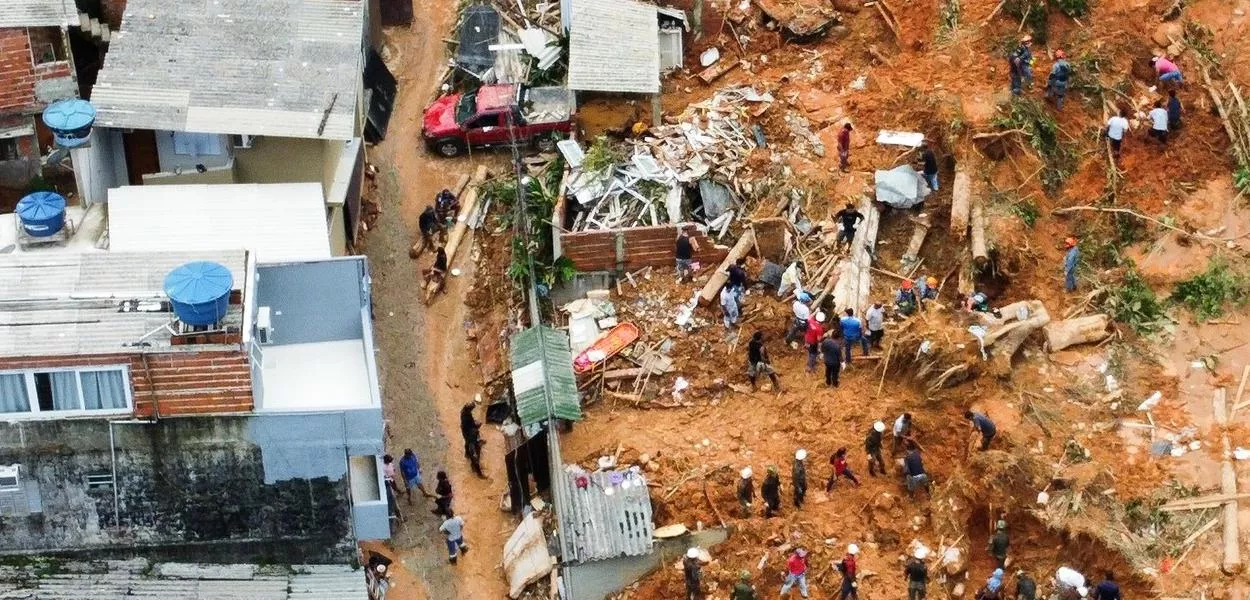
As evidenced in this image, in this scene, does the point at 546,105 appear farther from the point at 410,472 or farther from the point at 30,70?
the point at 30,70

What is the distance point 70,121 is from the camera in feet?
112

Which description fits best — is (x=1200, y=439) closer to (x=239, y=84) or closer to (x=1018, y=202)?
(x=1018, y=202)

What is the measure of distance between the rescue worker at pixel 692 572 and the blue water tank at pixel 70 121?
1564 centimetres

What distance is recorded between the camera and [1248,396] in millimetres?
34156

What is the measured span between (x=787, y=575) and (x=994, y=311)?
854 centimetres

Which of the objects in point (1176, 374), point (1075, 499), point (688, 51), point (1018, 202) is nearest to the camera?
point (1075, 499)

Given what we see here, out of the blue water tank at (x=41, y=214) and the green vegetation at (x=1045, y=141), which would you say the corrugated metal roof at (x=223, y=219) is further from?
the green vegetation at (x=1045, y=141)

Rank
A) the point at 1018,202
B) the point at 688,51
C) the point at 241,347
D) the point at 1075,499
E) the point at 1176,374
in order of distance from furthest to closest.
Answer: the point at 688,51
the point at 1018,202
the point at 1176,374
the point at 1075,499
the point at 241,347

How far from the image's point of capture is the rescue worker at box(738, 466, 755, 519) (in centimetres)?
3381

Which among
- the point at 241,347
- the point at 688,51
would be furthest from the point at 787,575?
the point at 688,51

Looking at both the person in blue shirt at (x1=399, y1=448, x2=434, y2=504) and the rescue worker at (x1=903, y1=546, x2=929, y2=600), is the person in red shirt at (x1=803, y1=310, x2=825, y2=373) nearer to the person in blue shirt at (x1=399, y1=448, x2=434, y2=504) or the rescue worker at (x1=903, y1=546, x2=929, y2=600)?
the rescue worker at (x1=903, y1=546, x2=929, y2=600)

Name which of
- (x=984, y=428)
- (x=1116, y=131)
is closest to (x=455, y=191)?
(x=984, y=428)

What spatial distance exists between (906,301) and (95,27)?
21.1 meters

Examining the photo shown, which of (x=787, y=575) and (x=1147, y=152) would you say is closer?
(x=787, y=575)
